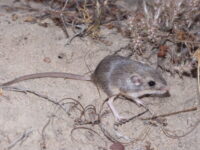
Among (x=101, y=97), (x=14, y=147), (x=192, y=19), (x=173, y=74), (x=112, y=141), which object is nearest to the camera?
(x=14, y=147)

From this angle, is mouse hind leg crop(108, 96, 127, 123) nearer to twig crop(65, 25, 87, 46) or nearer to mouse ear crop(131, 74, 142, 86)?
mouse ear crop(131, 74, 142, 86)

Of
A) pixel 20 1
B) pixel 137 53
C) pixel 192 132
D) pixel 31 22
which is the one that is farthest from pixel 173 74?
pixel 20 1

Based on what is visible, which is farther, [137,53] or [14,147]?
[137,53]

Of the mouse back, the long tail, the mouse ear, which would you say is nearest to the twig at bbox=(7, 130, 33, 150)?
the long tail

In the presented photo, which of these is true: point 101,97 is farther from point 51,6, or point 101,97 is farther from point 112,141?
point 51,6

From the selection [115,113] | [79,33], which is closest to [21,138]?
[115,113]
